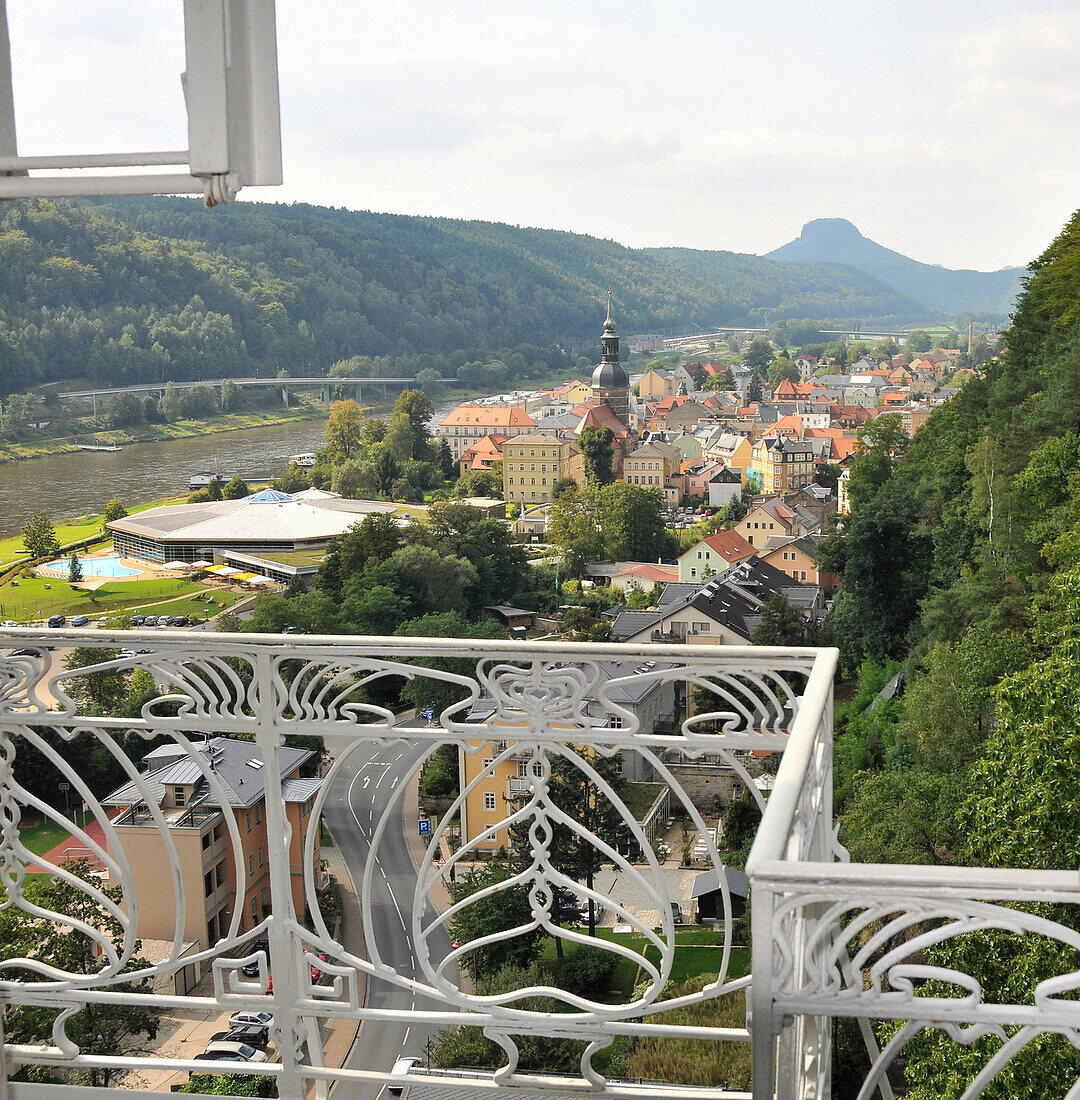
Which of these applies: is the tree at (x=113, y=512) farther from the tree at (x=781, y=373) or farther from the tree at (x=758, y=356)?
the tree at (x=758, y=356)

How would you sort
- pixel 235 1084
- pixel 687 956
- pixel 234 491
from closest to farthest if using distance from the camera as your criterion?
1. pixel 235 1084
2. pixel 687 956
3. pixel 234 491

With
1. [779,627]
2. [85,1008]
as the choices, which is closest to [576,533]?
[779,627]

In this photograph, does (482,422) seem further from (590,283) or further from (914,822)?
(590,283)

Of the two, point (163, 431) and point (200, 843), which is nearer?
point (200, 843)

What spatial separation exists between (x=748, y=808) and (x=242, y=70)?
11.0 metres

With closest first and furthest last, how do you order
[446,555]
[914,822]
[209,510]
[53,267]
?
[914,822] < [446,555] < [209,510] < [53,267]

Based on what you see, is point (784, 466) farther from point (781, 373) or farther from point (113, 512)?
point (781, 373)

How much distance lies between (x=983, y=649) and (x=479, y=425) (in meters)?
36.8

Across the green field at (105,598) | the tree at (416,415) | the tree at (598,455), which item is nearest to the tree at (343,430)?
the tree at (416,415)

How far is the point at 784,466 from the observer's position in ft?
121

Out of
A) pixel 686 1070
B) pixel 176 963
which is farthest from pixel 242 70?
pixel 686 1070

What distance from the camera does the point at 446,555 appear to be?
24734 millimetres

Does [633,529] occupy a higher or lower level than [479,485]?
lower

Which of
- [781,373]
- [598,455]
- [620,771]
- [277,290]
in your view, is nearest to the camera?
[620,771]
